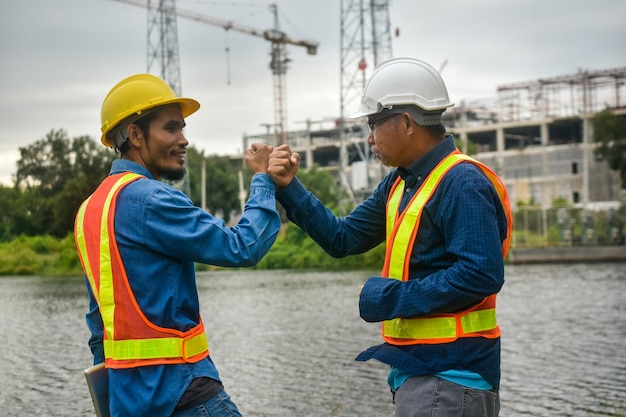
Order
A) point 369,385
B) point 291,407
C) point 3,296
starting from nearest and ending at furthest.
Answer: point 291,407
point 369,385
point 3,296

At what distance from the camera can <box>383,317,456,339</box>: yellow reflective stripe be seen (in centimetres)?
362

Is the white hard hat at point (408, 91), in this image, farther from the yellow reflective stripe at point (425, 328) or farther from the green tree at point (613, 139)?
the green tree at point (613, 139)

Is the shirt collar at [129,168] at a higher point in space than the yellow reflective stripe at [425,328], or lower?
higher

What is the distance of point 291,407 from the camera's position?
44.2 ft

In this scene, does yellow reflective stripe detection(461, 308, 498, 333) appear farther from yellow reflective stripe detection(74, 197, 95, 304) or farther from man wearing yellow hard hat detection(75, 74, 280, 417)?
yellow reflective stripe detection(74, 197, 95, 304)

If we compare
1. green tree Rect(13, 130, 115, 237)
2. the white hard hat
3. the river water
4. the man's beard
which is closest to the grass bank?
green tree Rect(13, 130, 115, 237)

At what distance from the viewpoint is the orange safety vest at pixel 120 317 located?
11.7ft

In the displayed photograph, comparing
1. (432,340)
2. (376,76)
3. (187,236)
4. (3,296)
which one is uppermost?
(376,76)

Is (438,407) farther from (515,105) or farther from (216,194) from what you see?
(515,105)

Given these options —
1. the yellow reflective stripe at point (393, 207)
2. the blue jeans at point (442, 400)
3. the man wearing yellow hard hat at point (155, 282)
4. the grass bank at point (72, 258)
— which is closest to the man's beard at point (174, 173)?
the man wearing yellow hard hat at point (155, 282)

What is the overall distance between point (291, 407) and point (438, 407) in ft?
33.4

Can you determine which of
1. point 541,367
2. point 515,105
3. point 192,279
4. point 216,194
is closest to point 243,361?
point 541,367

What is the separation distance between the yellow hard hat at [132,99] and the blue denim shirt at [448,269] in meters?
1.12

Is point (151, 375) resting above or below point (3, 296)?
above
